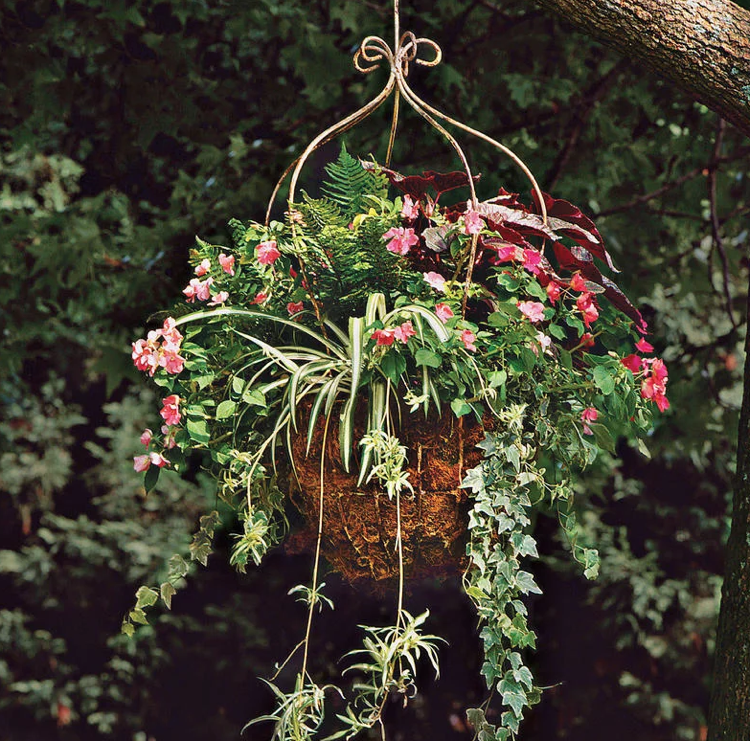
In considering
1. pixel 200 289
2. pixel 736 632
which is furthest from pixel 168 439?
pixel 736 632

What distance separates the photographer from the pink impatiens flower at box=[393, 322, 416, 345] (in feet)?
3.85

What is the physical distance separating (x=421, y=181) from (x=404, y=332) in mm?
304

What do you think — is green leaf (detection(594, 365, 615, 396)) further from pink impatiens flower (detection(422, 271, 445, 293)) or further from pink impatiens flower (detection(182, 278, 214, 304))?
pink impatiens flower (detection(182, 278, 214, 304))

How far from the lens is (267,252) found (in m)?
1.33

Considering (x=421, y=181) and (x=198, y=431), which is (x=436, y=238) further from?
(x=198, y=431)

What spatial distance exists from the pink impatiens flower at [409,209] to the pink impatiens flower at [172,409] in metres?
0.41

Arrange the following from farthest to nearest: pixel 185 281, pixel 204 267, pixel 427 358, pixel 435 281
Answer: pixel 185 281, pixel 204 267, pixel 435 281, pixel 427 358

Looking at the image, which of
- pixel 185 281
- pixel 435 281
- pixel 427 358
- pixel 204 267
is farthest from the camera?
pixel 185 281

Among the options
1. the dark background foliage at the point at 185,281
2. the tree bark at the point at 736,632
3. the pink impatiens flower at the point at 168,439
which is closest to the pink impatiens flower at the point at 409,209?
the pink impatiens flower at the point at 168,439

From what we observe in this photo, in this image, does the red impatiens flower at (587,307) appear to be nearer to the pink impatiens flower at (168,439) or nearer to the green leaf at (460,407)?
the green leaf at (460,407)

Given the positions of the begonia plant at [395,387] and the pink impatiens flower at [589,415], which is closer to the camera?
the begonia plant at [395,387]

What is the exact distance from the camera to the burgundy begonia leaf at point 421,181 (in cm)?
138

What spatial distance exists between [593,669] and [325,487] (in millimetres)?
3288

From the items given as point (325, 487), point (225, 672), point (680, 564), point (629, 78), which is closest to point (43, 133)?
point (629, 78)
